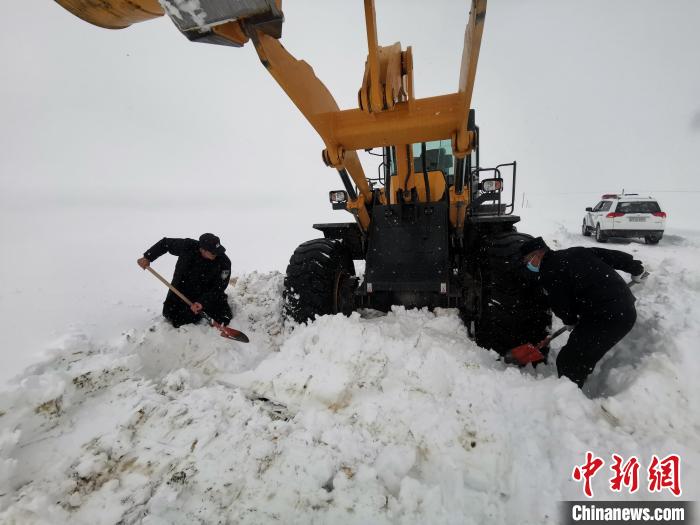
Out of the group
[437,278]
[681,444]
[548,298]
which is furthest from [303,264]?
[681,444]

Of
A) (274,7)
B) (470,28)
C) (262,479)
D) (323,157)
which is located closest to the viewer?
(274,7)

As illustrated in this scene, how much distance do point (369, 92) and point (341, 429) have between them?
88.7 inches

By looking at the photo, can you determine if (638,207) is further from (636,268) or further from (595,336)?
(595,336)

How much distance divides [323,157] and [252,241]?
10.9 m

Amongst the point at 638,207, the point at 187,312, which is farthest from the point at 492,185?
the point at 638,207

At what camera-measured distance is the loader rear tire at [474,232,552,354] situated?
3002 millimetres

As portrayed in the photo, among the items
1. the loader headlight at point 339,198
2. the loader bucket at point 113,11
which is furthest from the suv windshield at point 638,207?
the loader bucket at point 113,11

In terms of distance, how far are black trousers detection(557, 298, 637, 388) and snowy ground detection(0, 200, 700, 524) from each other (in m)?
0.21

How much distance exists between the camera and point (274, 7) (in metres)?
1.69

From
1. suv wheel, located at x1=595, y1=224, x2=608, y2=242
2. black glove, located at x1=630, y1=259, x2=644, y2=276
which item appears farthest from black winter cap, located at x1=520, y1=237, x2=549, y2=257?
suv wheel, located at x1=595, y1=224, x2=608, y2=242

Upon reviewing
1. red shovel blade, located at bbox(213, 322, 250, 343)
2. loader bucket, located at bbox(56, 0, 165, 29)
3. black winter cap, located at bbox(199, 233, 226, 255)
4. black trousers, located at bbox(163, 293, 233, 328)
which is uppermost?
loader bucket, located at bbox(56, 0, 165, 29)

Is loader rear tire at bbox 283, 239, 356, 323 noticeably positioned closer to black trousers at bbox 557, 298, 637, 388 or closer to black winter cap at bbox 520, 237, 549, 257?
black winter cap at bbox 520, 237, 549, 257

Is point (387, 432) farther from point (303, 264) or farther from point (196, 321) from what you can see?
point (196, 321)

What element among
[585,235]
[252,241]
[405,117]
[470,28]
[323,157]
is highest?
Answer: [470,28]
